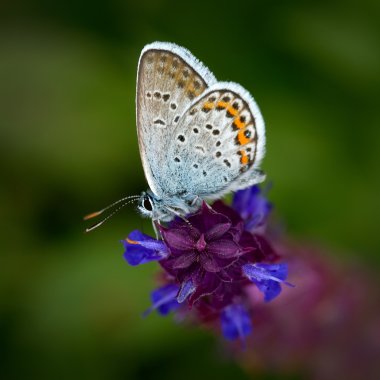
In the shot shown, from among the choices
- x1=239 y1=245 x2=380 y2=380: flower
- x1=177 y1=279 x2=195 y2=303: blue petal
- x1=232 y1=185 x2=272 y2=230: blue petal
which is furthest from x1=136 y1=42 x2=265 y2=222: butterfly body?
x1=239 y1=245 x2=380 y2=380: flower

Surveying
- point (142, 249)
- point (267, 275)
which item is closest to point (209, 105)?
point (142, 249)

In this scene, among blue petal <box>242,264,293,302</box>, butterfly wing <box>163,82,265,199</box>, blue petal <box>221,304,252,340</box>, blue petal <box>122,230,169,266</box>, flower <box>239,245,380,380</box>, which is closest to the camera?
blue petal <box>242,264,293,302</box>

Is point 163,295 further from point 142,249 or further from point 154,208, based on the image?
point 154,208

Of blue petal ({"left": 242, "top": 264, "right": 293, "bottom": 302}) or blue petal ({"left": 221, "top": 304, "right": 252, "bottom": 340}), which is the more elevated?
blue petal ({"left": 242, "top": 264, "right": 293, "bottom": 302})

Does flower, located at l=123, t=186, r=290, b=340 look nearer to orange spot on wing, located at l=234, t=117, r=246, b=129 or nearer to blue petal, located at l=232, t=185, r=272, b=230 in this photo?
blue petal, located at l=232, t=185, r=272, b=230

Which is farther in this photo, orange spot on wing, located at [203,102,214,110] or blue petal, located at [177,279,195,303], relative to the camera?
orange spot on wing, located at [203,102,214,110]

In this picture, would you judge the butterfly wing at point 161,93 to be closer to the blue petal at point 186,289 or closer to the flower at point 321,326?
the blue petal at point 186,289
